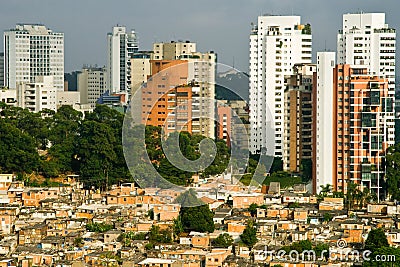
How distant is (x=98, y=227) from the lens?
998 cm

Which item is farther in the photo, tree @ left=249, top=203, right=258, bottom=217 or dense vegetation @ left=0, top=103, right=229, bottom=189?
dense vegetation @ left=0, top=103, right=229, bottom=189

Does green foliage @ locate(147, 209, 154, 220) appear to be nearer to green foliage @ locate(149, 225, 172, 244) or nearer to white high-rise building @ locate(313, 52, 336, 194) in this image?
green foliage @ locate(149, 225, 172, 244)

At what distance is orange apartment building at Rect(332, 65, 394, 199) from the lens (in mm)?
12461

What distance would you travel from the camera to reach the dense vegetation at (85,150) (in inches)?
504

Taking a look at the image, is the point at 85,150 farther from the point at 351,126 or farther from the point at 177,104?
the point at 351,126

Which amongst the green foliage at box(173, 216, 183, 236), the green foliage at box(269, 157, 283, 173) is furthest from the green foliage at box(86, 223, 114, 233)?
the green foliage at box(269, 157, 283, 173)

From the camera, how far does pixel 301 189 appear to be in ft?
41.5

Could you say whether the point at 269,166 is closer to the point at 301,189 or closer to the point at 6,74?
the point at 301,189

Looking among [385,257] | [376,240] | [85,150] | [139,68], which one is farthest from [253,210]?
[139,68]

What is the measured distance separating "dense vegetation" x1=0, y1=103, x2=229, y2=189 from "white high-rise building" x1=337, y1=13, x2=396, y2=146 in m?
A: 3.33

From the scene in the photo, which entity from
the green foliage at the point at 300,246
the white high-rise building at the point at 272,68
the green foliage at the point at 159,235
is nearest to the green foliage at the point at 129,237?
the green foliage at the point at 159,235

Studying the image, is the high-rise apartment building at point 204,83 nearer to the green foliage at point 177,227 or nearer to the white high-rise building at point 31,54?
the green foliage at point 177,227

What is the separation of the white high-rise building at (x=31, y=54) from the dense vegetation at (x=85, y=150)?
42.3 feet

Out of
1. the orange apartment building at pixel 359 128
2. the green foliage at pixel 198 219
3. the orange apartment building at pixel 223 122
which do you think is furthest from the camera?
the orange apartment building at pixel 223 122
